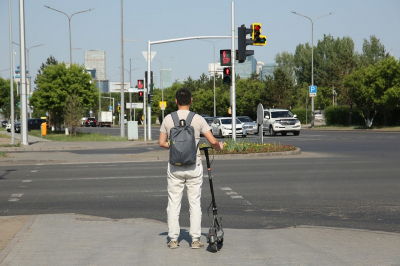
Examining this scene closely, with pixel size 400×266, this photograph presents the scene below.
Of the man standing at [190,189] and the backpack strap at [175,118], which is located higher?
the backpack strap at [175,118]

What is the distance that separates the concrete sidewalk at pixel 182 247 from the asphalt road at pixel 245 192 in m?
1.06

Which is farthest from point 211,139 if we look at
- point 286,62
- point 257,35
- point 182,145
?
point 286,62

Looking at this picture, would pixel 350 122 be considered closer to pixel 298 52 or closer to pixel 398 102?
pixel 398 102

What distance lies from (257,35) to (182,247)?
1700 cm

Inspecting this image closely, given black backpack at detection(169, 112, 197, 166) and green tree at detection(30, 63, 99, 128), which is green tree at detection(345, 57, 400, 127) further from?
black backpack at detection(169, 112, 197, 166)

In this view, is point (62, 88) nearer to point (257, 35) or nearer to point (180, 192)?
point (257, 35)

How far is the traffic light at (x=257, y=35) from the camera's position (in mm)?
22594

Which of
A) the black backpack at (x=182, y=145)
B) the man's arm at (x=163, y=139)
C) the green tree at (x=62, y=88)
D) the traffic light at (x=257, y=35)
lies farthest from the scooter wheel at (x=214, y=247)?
the green tree at (x=62, y=88)

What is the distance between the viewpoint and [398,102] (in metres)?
46.3

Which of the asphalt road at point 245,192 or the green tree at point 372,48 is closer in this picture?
the asphalt road at point 245,192

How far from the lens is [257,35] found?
22.7 metres

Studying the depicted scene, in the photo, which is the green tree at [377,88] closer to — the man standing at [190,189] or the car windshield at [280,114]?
the car windshield at [280,114]

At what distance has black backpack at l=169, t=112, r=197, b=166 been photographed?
20.4 feet

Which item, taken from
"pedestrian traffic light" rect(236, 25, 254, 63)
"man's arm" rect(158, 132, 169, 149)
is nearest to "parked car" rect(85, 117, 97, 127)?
"pedestrian traffic light" rect(236, 25, 254, 63)
